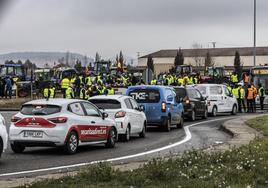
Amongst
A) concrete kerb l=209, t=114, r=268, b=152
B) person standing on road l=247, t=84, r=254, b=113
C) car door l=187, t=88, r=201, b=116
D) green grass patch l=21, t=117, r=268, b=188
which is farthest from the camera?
person standing on road l=247, t=84, r=254, b=113

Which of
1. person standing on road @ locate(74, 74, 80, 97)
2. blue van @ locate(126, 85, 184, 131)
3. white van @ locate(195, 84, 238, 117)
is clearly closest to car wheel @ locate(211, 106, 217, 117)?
white van @ locate(195, 84, 238, 117)

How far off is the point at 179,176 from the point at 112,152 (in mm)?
6857

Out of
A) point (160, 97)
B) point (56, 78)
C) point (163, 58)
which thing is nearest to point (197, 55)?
point (163, 58)

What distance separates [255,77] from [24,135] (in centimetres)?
3039

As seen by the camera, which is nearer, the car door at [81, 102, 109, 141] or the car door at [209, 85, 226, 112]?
the car door at [81, 102, 109, 141]

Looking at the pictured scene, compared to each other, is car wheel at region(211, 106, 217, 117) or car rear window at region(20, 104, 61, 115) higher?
car rear window at region(20, 104, 61, 115)

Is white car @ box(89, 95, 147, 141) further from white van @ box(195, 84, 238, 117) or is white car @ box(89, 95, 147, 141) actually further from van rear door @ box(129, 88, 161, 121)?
white van @ box(195, 84, 238, 117)

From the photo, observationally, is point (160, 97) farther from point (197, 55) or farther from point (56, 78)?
point (197, 55)

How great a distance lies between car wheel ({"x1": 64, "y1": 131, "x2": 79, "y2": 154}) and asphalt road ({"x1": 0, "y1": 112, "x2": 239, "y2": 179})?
193mm

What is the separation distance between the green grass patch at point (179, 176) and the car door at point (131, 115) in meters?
8.78

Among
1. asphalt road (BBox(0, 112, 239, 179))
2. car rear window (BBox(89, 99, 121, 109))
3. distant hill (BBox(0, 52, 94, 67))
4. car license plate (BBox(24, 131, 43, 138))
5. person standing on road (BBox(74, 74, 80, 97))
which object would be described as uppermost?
distant hill (BBox(0, 52, 94, 67))

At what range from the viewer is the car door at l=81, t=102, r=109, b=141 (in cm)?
1703

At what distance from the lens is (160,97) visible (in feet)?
80.2

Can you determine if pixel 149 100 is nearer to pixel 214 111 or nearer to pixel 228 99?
pixel 214 111
